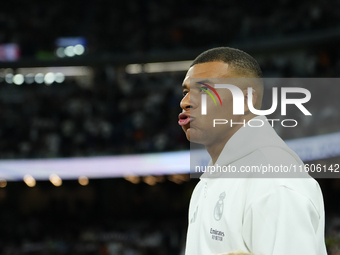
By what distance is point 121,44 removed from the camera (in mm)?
14328

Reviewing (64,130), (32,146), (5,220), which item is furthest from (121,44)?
(5,220)

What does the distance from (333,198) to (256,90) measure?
1141cm

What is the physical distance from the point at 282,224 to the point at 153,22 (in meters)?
14.4

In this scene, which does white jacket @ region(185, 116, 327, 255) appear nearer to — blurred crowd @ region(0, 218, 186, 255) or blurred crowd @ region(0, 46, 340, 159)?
blurred crowd @ region(0, 218, 186, 255)

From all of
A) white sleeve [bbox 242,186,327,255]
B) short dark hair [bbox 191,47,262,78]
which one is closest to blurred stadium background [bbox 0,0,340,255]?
short dark hair [bbox 191,47,262,78]

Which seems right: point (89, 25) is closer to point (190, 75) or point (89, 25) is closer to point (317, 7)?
point (317, 7)

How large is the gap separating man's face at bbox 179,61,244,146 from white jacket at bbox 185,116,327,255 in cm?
6

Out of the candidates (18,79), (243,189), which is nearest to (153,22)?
(18,79)

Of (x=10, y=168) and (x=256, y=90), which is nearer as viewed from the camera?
(x=256, y=90)

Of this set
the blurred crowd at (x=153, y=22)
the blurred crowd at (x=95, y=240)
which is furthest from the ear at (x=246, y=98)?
the blurred crowd at (x=153, y=22)

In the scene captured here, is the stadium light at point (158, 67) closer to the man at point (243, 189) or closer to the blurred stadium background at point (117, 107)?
the blurred stadium background at point (117, 107)

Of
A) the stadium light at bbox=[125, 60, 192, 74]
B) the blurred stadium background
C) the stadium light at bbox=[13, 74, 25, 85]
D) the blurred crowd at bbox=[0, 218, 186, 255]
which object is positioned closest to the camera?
the blurred crowd at bbox=[0, 218, 186, 255]

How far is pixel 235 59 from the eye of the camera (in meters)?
1.34

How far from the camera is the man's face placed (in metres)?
1.33
